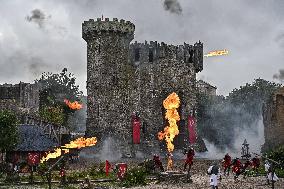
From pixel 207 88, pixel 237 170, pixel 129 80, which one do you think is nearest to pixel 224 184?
pixel 237 170

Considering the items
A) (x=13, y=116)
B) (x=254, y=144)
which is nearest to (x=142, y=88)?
(x=13, y=116)

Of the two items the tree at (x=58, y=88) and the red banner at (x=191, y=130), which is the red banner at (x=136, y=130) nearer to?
the red banner at (x=191, y=130)

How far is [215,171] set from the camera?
71.9 ft

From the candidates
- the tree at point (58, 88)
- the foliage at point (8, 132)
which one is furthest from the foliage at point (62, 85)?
the foliage at point (8, 132)

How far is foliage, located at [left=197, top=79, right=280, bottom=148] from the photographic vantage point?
66250 mm

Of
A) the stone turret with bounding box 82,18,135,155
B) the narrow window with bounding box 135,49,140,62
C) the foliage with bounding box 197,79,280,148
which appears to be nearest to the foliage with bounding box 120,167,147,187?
the stone turret with bounding box 82,18,135,155

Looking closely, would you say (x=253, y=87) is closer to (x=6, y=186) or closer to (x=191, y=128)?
(x=191, y=128)

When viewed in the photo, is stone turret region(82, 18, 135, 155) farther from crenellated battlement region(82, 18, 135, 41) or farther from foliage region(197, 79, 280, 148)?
foliage region(197, 79, 280, 148)

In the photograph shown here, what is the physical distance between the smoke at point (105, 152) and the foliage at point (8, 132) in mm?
12989

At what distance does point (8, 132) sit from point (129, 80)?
65.0 feet

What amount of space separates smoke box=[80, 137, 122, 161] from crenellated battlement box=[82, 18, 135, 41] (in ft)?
38.7

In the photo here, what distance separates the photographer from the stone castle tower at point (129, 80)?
1938 inches

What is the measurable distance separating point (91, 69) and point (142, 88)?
625 cm

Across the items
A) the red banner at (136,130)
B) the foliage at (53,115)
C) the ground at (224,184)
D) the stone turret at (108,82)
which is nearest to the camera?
the ground at (224,184)
